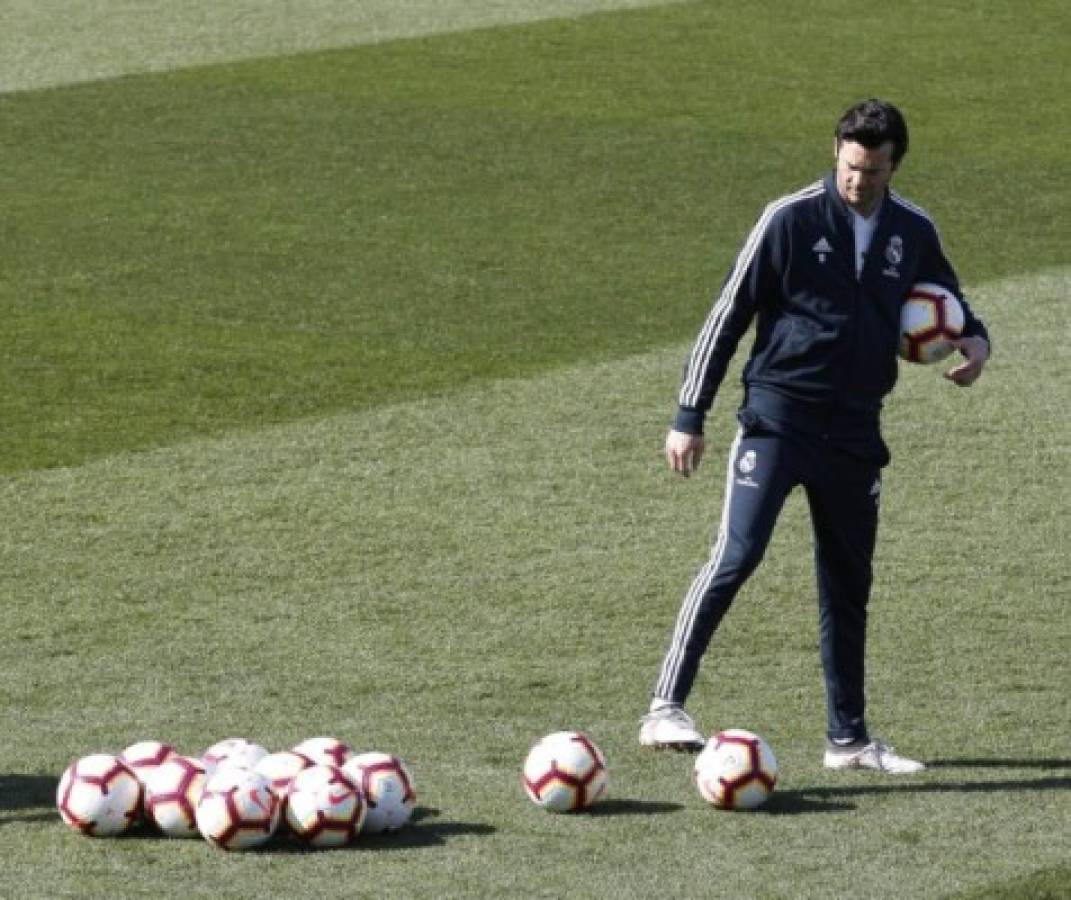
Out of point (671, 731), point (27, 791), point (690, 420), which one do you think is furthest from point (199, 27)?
point (27, 791)

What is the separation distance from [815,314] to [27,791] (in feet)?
10.6

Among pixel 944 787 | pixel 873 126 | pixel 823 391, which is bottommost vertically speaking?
pixel 944 787

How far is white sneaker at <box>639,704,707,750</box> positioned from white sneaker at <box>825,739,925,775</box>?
495 millimetres

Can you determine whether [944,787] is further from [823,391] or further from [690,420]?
[690,420]

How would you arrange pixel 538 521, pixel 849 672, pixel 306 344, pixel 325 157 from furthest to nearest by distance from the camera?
pixel 325 157
pixel 306 344
pixel 538 521
pixel 849 672

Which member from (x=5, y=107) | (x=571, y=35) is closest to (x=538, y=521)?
(x=5, y=107)

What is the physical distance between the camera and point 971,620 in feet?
38.4

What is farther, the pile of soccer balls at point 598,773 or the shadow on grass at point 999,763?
the shadow on grass at point 999,763

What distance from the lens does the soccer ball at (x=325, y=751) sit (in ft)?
29.7

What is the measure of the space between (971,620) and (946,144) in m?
12.5

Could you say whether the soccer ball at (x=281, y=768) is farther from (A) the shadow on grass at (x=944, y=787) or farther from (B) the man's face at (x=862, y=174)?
(B) the man's face at (x=862, y=174)

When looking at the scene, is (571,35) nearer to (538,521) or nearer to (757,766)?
(538,521)

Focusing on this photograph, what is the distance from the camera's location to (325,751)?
9102mm

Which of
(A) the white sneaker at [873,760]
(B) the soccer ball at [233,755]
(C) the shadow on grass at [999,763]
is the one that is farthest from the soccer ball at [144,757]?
(C) the shadow on grass at [999,763]
